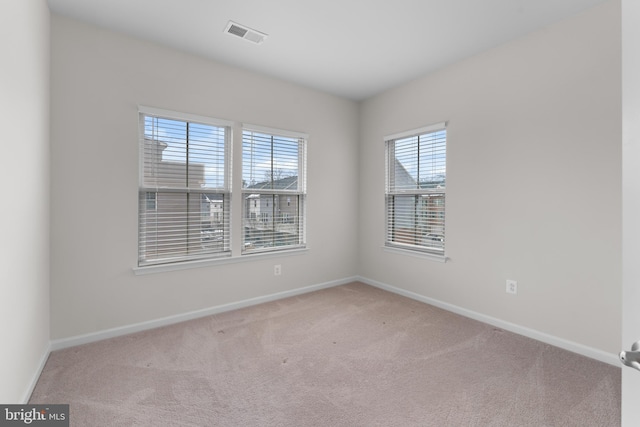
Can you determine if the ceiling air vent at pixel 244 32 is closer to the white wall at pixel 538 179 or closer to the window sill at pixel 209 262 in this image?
the white wall at pixel 538 179

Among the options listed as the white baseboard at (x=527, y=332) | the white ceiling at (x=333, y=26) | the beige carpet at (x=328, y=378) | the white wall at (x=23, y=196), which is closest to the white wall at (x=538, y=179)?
the white baseboard at (x=527, y=332)

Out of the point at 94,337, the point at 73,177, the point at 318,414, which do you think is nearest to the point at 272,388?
the point at 318,414

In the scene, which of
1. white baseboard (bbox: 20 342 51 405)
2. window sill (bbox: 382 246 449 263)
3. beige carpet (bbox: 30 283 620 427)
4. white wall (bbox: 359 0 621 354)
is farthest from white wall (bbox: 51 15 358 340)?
white wall (bbox: 359 0 621 354)

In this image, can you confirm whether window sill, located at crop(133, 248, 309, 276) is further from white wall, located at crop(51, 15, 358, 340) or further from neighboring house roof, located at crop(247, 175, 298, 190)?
neighboring house roof, located at crop(247, 175, 298, 190)

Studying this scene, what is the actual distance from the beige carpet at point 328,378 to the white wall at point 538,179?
1.26ft

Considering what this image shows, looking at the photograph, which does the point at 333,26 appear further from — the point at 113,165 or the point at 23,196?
the point at 23,196

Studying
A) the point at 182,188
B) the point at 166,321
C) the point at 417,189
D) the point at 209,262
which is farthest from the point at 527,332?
the point at 182,188

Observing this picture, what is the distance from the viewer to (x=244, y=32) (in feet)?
8.77

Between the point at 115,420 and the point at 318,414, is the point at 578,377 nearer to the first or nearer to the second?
the point at 318,414

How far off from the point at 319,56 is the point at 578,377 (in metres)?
3.50

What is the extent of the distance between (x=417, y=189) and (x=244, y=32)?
8.31 ft

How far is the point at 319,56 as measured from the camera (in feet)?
10.3

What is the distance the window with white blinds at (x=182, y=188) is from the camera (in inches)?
113

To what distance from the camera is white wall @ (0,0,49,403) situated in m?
1.49
